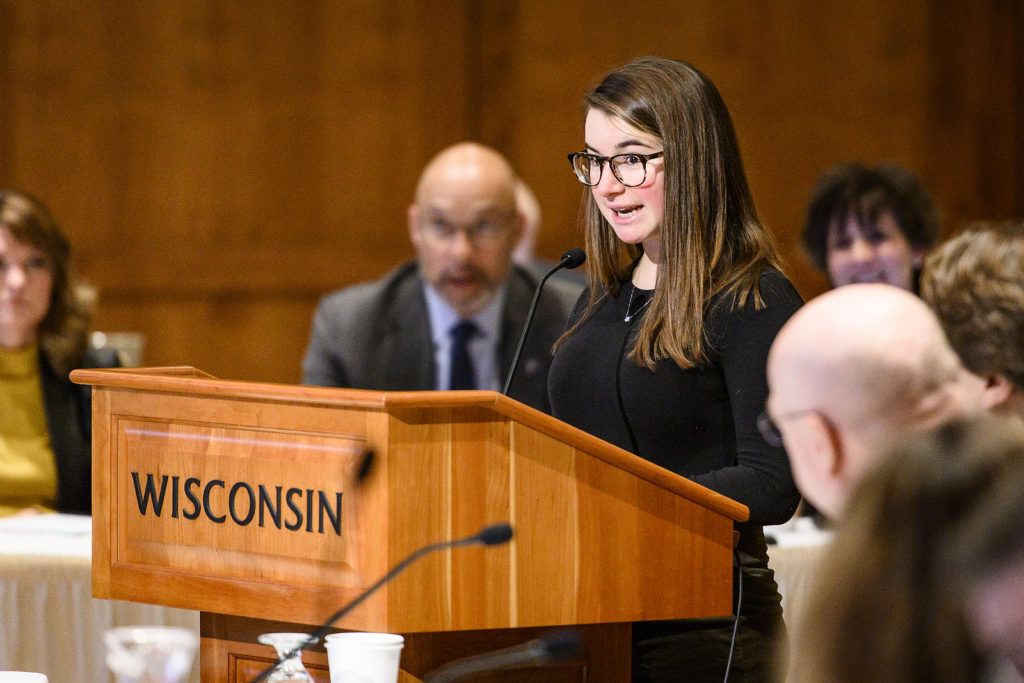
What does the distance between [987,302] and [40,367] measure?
2599 mm

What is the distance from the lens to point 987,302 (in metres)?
2.45

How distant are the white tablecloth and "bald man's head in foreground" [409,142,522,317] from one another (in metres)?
A: 1.61

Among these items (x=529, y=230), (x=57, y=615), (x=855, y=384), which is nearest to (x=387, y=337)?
(x=529, y=230)

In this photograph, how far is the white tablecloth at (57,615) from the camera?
119 inches

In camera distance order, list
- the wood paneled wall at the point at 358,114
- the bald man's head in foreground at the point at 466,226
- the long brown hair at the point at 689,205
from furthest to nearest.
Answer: the wood paneled wall at the point at 358,114, the bald man's head in foreground at the point at 466,226, the long brown hair at the point at 689,205

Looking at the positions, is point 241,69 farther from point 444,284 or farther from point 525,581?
point 525,581

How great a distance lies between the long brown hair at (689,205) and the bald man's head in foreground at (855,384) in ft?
2.00

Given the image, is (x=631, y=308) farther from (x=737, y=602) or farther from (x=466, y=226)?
(x=466, y=226)

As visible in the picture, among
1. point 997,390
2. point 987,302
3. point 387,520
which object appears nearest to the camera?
point 387,520

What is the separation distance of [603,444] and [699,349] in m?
0.34


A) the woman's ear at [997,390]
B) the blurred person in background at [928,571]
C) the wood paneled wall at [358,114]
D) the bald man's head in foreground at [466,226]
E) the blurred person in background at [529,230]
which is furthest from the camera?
the wood paneled wall at [358,114]

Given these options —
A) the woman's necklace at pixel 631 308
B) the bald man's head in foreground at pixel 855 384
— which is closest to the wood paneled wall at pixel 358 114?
the woman's necklace at pixel 631 308

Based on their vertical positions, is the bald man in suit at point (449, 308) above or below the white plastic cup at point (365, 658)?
above

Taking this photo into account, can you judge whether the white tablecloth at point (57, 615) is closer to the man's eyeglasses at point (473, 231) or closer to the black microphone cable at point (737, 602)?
the black microphone cable at point (737, 602)
